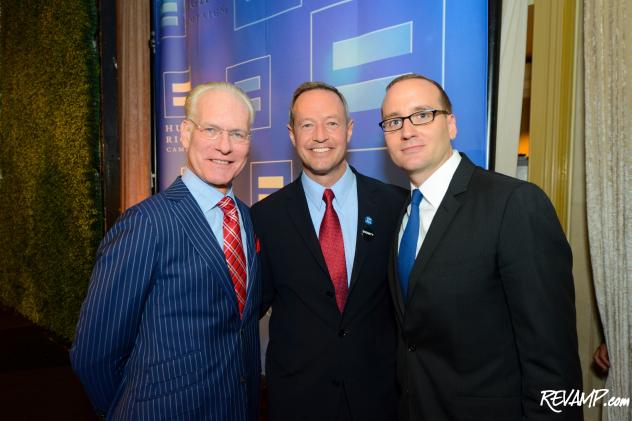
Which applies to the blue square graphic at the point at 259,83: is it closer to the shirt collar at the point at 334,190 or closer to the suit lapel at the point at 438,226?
the shirt collar at the point at 334,190

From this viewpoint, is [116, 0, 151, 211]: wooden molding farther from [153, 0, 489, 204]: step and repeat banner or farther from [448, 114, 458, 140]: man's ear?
[448, 114, 458, 140]: man's ear

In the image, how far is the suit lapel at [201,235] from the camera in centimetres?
144

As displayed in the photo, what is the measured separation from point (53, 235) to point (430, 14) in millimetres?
4783

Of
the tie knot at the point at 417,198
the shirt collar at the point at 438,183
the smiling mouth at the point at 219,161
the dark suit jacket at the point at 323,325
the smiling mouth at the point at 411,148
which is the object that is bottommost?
the dark suit jacket at the point at 323,325

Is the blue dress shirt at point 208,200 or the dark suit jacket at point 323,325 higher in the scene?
the blue dress shirt at point 208,200

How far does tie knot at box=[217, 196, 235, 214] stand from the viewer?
1650 mm

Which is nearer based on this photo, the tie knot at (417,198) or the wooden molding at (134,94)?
the tie knot at (417,198)

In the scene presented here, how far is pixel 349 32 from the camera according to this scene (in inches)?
107

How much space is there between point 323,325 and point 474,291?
66 centimetres

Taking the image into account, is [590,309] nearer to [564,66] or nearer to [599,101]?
[599,101]

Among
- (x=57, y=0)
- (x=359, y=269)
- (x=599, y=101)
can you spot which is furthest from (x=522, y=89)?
(x=57, y=0)

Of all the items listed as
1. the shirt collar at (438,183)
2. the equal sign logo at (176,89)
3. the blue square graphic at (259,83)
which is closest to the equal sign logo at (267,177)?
the blue square graphic at (259,83)

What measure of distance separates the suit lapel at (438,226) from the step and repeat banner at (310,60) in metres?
0.83

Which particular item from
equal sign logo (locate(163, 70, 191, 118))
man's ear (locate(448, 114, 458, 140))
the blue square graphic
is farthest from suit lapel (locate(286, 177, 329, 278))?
equal sign logo (locate(163, 70, 191, 118))
